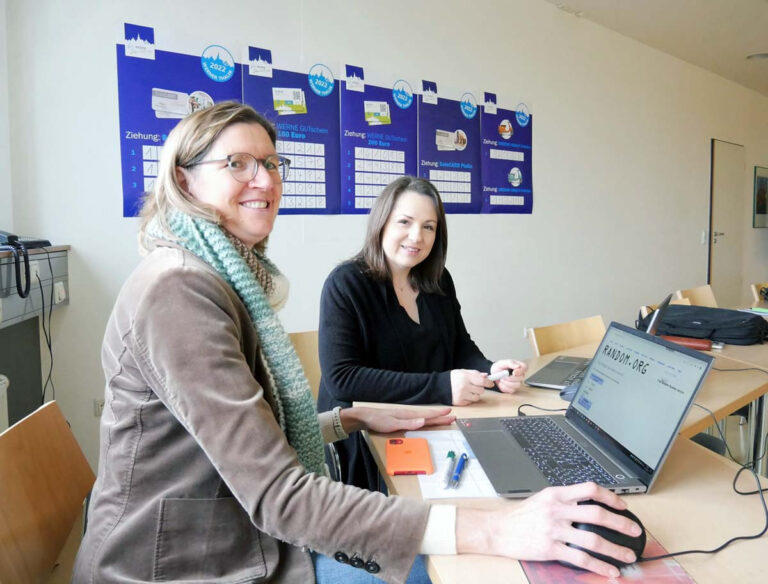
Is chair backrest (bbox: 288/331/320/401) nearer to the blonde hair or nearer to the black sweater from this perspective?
the black sweater

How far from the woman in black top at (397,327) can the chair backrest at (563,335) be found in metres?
0.36

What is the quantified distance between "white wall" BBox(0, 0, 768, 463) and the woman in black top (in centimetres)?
109

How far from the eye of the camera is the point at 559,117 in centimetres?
397

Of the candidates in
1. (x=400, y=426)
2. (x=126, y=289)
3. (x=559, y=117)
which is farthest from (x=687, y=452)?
(x=559, y=117)

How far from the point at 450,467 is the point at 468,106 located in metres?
2.95

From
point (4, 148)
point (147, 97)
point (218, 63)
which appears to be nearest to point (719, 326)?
point (218, 63)

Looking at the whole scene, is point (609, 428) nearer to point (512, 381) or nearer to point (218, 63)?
point (512, 381)

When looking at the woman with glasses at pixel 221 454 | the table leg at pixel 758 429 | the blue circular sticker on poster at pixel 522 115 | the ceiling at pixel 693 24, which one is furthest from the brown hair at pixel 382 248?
the ceiling at pixel 693 24

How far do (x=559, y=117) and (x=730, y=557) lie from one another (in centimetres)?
383

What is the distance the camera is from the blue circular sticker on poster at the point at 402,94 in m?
3.03

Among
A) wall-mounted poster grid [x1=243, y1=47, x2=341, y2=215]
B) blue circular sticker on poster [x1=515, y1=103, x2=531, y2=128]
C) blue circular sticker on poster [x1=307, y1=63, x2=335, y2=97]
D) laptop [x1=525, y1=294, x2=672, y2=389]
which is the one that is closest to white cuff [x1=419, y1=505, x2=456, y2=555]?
laptop [x1=525, y1=294, x2=672, y2=389]

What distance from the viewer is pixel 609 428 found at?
3.27ft

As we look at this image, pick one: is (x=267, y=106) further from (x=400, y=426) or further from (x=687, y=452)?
(x=687, y=452)

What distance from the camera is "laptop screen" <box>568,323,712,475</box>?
844mm
